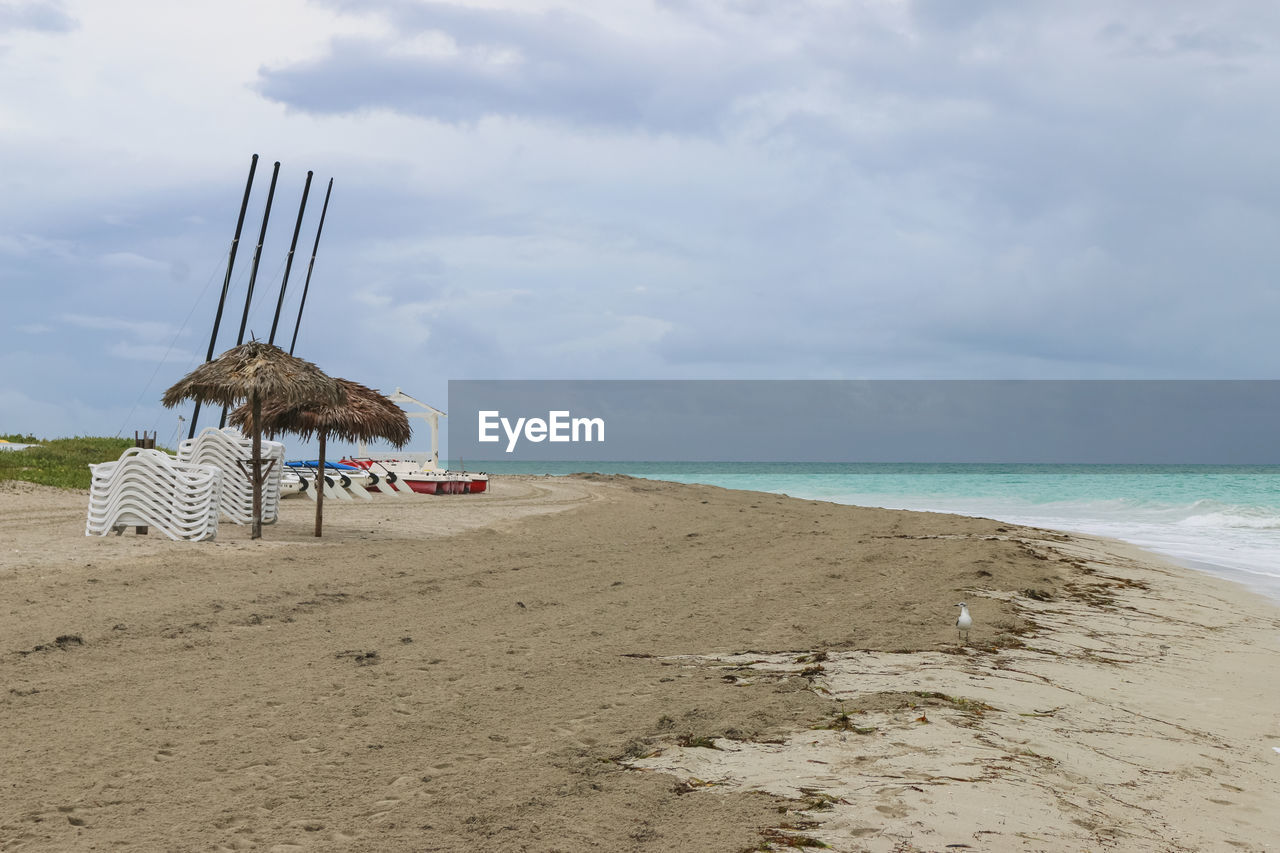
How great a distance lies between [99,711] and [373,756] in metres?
1.92

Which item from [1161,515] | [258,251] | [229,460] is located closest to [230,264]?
[258,251]

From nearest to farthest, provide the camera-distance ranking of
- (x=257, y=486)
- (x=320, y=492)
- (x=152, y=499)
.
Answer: (x=152, y=499)
(x=257, y=486)
(x=320, y=492)

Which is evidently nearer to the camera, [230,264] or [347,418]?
[347,418]

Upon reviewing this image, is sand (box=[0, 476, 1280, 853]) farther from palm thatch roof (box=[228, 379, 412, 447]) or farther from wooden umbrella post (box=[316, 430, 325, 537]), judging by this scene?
palm thatch roof (box=[228, 379, 412, 447])

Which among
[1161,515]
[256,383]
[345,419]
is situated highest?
[256,383]

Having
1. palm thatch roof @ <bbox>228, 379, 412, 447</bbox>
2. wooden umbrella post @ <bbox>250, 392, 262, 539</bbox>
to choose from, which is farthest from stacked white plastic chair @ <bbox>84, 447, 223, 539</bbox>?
palm thatch roof @ <bbox>228, 379, 412, 447</bbox>

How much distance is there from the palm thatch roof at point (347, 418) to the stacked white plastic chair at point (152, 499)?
8.11 feet

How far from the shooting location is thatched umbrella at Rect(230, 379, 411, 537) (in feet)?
49.3

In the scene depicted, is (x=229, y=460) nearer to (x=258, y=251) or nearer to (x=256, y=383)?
(x=256, y=383)

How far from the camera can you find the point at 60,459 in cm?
2508

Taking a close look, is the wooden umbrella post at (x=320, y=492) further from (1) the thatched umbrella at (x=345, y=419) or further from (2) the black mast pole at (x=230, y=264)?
(2) the black mast pole at (x=230, y=264)

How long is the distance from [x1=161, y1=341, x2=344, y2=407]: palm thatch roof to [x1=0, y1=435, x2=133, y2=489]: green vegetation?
363 inches

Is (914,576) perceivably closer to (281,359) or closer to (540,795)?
(540,795)

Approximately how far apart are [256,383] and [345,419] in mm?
2161
